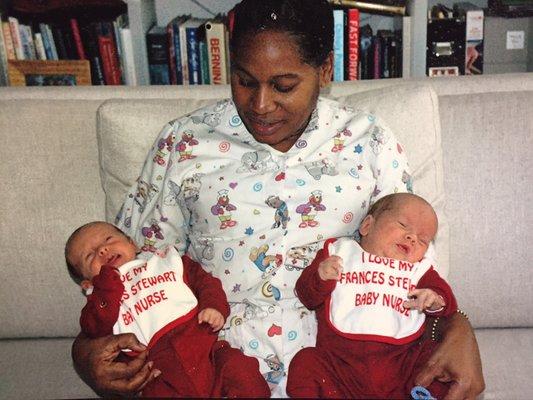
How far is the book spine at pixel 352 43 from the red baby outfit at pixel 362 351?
4.71 ft

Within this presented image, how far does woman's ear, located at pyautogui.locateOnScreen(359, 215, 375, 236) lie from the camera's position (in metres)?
1.49

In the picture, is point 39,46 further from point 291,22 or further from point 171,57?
point 291,22

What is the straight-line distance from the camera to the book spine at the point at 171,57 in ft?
9.09

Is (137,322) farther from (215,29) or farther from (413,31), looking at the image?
(413,31)

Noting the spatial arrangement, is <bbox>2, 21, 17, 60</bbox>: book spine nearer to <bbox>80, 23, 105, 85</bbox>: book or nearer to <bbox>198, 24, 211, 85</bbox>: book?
<bbox>80, 23, 105, 85</bbox>: book

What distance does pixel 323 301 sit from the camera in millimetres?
1452

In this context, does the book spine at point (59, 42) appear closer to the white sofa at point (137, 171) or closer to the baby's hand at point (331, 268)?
the white sofa at point (137, 171)

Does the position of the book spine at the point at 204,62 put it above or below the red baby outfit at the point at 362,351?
above

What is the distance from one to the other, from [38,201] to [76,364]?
1.63 ft

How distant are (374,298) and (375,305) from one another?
2cm

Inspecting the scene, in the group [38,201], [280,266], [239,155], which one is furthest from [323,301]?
[38,201]

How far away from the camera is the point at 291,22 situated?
1.39m

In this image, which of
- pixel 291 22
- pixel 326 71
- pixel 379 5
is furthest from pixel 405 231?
pixel 379 5

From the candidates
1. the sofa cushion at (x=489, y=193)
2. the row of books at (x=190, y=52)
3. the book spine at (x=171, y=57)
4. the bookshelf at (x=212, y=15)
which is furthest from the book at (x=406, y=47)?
Answer: the sofa cushion at (x=489, y=193)
